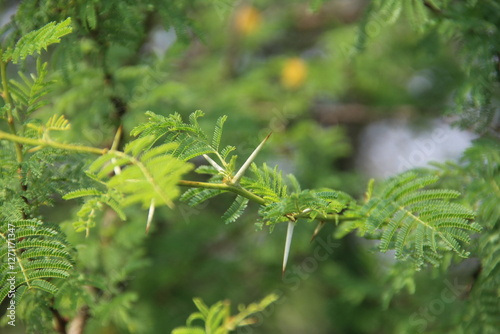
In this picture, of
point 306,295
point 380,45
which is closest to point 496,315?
point 380,45

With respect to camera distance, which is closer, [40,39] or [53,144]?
[53,144]

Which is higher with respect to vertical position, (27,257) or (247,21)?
(27,257)

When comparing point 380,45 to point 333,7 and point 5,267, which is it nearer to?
point 333,7

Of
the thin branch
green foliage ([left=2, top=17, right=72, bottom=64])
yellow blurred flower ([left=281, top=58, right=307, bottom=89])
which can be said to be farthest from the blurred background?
the thin branch

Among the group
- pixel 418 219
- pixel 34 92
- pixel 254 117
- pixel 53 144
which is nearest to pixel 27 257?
pixel 53 144

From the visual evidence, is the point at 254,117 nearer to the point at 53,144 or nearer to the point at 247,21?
the point at 247,21

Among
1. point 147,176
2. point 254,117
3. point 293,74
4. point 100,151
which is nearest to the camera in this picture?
point 147,176

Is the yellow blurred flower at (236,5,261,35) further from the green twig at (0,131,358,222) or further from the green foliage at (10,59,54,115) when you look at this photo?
the green twig at (0,131,358,222)
